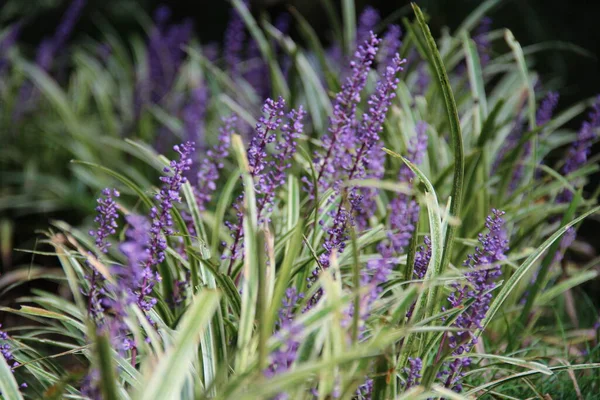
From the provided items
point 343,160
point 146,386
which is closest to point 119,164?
point 343,160

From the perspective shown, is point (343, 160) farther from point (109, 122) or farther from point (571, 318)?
point (109, 122)

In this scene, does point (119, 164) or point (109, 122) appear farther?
point (109, 122)

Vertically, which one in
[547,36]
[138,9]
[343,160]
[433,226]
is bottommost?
[433,226]

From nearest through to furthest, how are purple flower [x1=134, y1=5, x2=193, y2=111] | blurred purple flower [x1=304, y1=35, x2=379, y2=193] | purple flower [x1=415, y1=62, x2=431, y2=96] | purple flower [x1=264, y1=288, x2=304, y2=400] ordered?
purple flower [x1=264, y1=288, x2=304, y2=400]
blurred purple flower [x1=304, y1=35, x2=379, y2=193]
purple flower [x1=415, y1=62, x2=431, y2=96]
purple flower [x1=134, y1=5, x2=193, y2=111]

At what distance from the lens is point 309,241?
7.27ft

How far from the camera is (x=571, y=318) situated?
10.3 feet

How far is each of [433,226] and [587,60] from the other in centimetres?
395

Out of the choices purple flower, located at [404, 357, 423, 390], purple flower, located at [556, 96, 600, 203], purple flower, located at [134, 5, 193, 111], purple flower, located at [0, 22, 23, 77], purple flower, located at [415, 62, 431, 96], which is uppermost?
purple flower, located at [0, 22, 23, 77]

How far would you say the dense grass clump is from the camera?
4.92ft

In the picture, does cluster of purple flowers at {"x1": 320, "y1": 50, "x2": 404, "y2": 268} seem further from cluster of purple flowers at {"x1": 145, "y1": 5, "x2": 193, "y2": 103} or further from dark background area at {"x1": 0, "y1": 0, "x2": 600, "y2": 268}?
cluster of purple flowers at {"x1": 145, "y1": 5, "x2": 193, "y2": 103}

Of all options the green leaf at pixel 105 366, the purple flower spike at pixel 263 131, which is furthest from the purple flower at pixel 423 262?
the green leaf at pixel 105 366

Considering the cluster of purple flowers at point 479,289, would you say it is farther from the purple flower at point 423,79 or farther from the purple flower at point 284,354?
the purple flower at point 423,79

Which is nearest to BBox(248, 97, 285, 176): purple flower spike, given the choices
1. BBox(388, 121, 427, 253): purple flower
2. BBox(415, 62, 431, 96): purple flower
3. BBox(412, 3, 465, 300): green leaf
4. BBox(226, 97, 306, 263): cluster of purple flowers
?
BBox(226, 97, 306, 263): cluster of purple flowers

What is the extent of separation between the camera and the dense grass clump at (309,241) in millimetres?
1500
